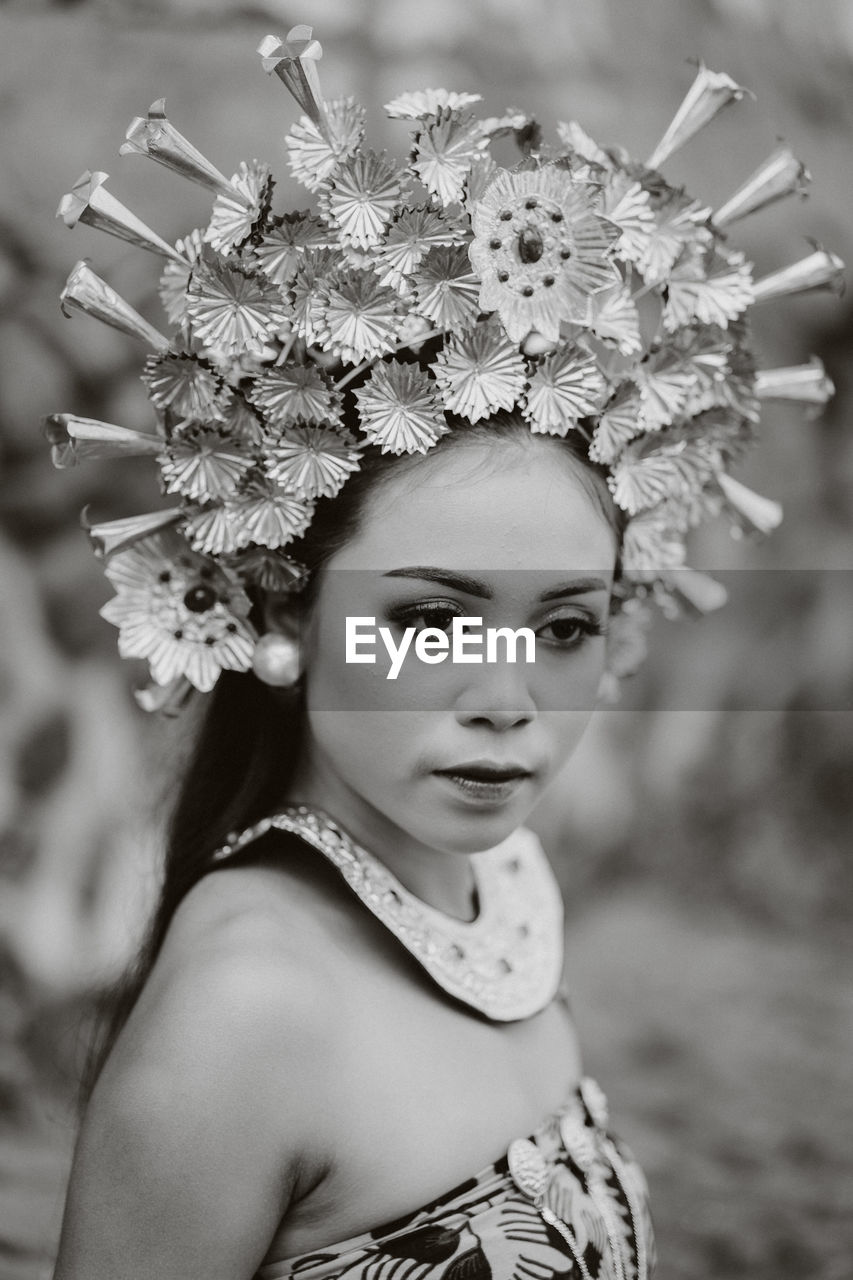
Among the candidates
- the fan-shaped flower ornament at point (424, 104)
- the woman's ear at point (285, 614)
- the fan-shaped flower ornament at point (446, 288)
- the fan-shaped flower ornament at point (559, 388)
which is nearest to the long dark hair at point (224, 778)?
the woman's ear at point (285, 614)

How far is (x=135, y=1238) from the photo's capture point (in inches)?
35.2

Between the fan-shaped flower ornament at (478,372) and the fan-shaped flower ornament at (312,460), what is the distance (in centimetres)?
9

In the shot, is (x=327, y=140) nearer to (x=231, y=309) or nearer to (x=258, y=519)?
(x=231, y=309)

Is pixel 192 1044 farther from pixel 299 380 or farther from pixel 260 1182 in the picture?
pixel 299 380

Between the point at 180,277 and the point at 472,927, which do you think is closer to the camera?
the point at 180,277

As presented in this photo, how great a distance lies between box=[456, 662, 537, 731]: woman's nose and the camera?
3.29 feet

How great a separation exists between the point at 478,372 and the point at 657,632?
1.83m

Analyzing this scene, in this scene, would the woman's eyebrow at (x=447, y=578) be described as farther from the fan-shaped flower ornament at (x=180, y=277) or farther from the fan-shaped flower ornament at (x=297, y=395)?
the fan-shaped flower ornament at (x=180, y=277)

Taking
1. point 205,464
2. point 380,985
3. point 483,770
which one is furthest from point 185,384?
point 380,985

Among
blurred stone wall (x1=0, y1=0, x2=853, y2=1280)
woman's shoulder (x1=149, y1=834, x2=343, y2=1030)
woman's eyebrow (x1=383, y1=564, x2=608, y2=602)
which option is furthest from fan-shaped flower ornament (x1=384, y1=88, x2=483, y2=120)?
blurred stone wall (x1=0, y1=0, x2=853, y2=1280)

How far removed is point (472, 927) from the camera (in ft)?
3.92

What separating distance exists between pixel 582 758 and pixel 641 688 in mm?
218

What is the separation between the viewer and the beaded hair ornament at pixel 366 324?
37.9 inches

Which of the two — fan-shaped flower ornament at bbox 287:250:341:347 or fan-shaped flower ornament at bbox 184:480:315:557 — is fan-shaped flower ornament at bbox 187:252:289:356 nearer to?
fan-shaped flower ornament at bbox 287:250:341:347
